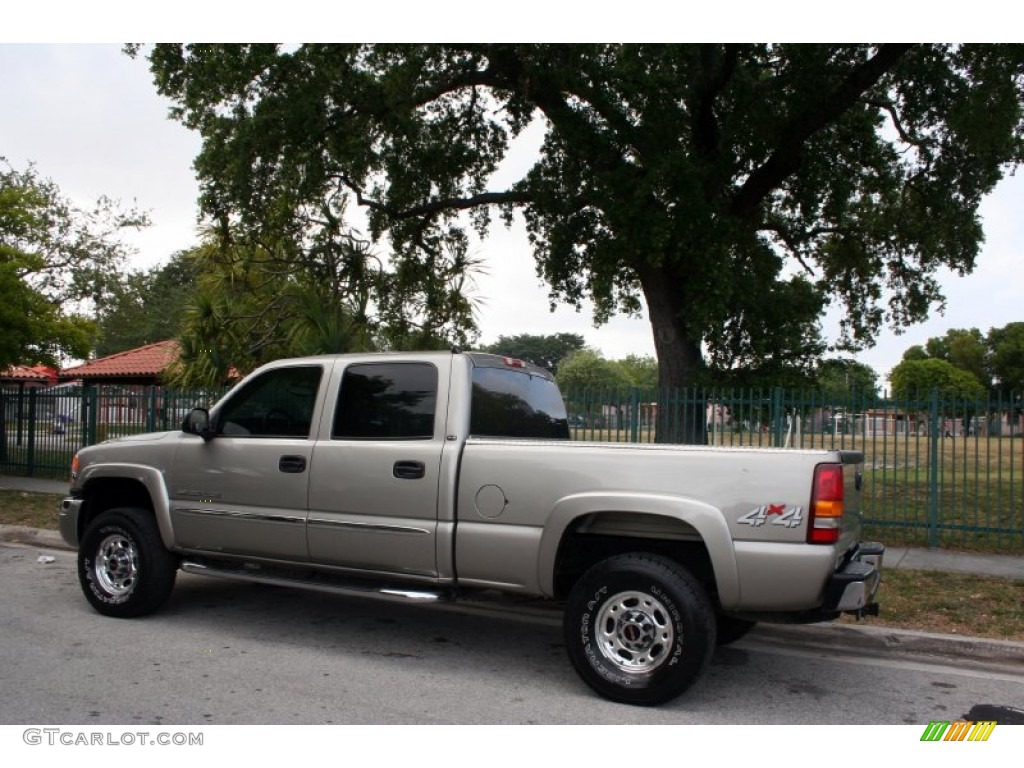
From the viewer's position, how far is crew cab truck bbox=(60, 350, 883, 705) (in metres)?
4.70

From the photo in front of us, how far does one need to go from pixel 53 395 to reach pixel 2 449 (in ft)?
5.94

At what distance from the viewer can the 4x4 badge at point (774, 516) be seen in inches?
181

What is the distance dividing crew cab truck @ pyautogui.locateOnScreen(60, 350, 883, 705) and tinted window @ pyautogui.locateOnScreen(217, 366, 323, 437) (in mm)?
14

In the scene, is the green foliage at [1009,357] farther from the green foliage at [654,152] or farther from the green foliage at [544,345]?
the green foliage at [654,152]

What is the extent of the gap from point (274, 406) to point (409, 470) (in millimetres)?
1369

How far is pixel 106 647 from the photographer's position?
19.2ft

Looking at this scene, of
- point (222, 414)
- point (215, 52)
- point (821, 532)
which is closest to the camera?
point (821, 532)

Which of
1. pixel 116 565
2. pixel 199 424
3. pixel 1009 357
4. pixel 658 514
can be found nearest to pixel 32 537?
pixel 116 565

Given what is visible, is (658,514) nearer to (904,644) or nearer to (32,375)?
(904,644)

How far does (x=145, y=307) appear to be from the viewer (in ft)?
177

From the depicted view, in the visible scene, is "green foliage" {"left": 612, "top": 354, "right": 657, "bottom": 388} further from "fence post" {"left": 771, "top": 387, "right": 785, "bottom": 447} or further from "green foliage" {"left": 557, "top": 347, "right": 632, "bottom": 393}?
"fence post" {"left": 771, "top": 387, "right": 785, "bottom": 447}

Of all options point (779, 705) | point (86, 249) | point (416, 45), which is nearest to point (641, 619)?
point (779, 705)

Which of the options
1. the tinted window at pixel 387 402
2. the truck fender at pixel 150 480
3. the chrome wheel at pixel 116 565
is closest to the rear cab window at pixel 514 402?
the tinted window at pixel 387 402

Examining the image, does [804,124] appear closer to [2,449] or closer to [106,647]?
[106,647]
